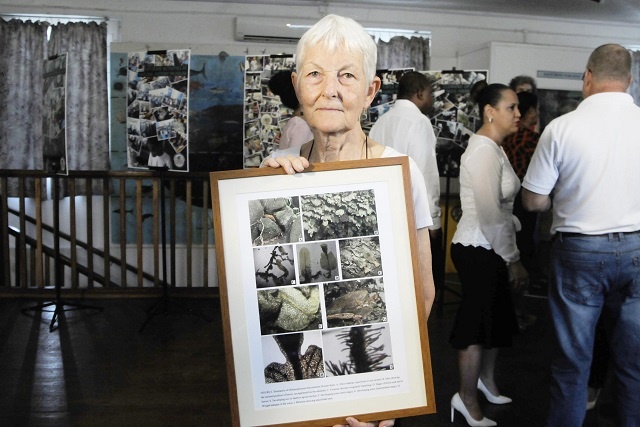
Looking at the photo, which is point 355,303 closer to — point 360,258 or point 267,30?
point 360,258

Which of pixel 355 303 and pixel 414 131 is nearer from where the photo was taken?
pixel 355 303

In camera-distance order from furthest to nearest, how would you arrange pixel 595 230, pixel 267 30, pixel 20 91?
pixel 267 30 < pixel 20 91 < pixel 595 230

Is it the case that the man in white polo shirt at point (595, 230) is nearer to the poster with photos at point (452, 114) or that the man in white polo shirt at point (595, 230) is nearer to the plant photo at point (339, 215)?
the plant photo at point (339, 215)

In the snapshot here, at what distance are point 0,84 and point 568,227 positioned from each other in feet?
18.3

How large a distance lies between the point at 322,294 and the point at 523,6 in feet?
19.6

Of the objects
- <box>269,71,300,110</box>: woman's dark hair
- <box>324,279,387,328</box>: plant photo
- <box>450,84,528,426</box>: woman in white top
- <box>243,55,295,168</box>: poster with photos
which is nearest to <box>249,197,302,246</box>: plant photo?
<box>324,279,387,328</box>: plant photo

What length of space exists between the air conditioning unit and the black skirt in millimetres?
3977

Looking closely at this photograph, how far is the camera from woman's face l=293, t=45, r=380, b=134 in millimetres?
1220

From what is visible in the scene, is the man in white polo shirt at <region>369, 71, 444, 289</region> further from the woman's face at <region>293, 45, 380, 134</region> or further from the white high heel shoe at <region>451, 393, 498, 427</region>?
the woman's face at <region>293, 45, 380, 134</region>

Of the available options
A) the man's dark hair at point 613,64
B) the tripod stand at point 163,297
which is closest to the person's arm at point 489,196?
the man's dark hair at point 613,64

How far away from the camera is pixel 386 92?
5102 millimetres

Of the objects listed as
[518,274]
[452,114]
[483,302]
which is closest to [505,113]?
[518,274]

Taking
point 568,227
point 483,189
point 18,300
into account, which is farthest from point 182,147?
point 568,227

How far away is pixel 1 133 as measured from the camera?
19.2ft
